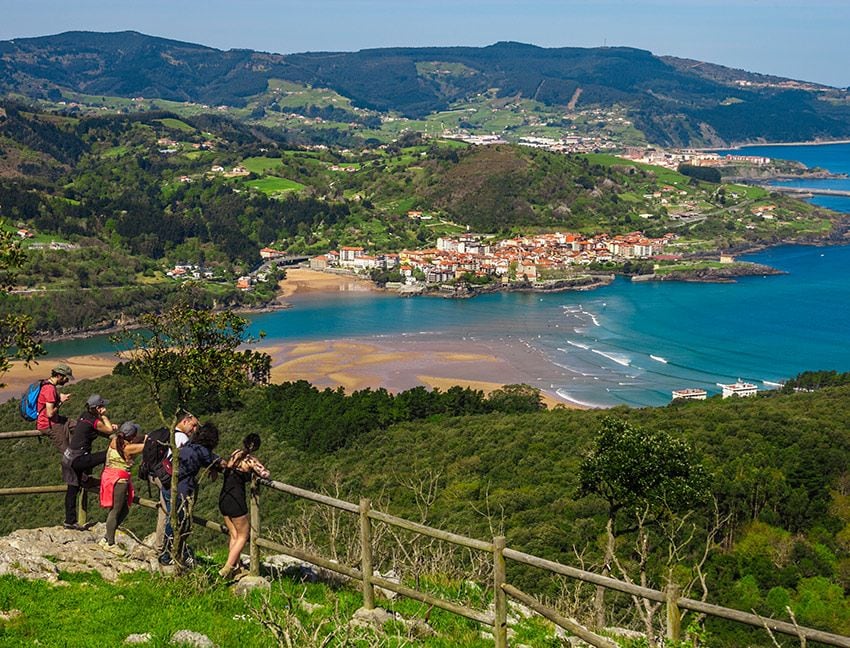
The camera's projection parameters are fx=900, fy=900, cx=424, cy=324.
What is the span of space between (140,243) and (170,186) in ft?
96.1

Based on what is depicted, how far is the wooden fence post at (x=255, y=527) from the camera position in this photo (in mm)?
6539

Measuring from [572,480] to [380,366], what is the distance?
97.2 feet

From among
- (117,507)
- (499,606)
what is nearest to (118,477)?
(117,507)

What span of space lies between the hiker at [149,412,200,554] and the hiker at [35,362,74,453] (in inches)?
51.3

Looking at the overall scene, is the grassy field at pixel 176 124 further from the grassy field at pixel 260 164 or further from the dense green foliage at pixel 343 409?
the dense green foliage at pixel 343 409

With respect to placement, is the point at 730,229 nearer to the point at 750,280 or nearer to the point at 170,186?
the point at 750,280

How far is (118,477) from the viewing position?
23.9ft

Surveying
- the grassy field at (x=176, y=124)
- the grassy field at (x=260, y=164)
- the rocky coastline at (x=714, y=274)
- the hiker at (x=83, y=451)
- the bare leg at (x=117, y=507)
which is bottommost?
the rocky coastline at (x=714, y=274)

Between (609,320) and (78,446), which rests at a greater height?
(78,446)

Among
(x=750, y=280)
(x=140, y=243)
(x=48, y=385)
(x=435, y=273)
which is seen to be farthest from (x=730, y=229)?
(x=48, y=385)

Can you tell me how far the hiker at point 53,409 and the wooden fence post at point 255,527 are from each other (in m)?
2.24

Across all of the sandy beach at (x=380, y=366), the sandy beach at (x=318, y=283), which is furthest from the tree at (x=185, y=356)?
the sandy beach at (x=318, y=283)

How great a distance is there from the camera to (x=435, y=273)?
80.9m

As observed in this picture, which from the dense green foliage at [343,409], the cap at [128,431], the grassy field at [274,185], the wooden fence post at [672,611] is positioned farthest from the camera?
the grassy field at [274,185]
